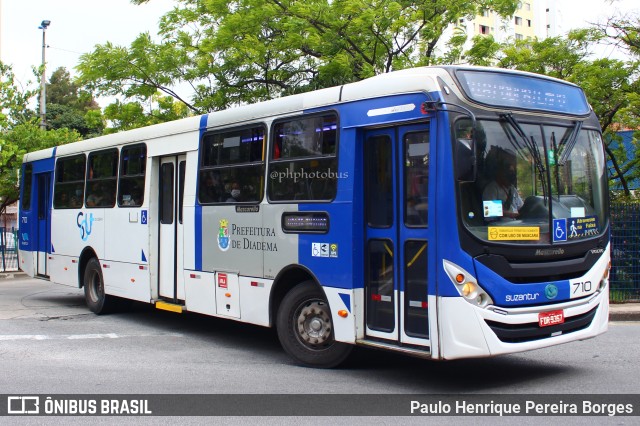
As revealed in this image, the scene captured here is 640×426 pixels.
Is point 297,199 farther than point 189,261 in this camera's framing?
No

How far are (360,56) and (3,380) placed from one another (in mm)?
12676

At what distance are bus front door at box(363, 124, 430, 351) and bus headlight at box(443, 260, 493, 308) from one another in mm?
406

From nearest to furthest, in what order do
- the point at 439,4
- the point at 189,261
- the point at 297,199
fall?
the point at 297,199, the point at 189,261, the point at 439,4

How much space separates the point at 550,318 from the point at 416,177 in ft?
6.26

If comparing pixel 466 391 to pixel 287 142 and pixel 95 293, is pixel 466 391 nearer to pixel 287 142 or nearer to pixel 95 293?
pixel 287 142

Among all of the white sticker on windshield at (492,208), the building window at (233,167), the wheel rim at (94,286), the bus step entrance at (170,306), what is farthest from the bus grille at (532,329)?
the wheel rim at (94,286)

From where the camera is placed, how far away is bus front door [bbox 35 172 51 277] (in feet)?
47.9

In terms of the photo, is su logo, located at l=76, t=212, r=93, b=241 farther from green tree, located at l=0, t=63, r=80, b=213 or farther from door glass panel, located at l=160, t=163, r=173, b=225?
green tree, located at l=0, t=63, r=80, b=213

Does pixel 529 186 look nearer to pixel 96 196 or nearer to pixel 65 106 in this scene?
pixel 96 196

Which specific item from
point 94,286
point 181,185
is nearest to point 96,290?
point 94,286

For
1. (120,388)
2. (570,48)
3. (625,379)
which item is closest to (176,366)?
(120,388)

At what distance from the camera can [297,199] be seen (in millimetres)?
8250

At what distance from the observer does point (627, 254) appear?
13539mm

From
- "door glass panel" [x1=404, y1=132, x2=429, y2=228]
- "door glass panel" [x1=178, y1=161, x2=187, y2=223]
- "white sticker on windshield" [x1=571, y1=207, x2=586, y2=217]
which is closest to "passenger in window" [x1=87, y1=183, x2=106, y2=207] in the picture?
"door glass panel" [x1=178, y1=161, x2=187, y2=223]
